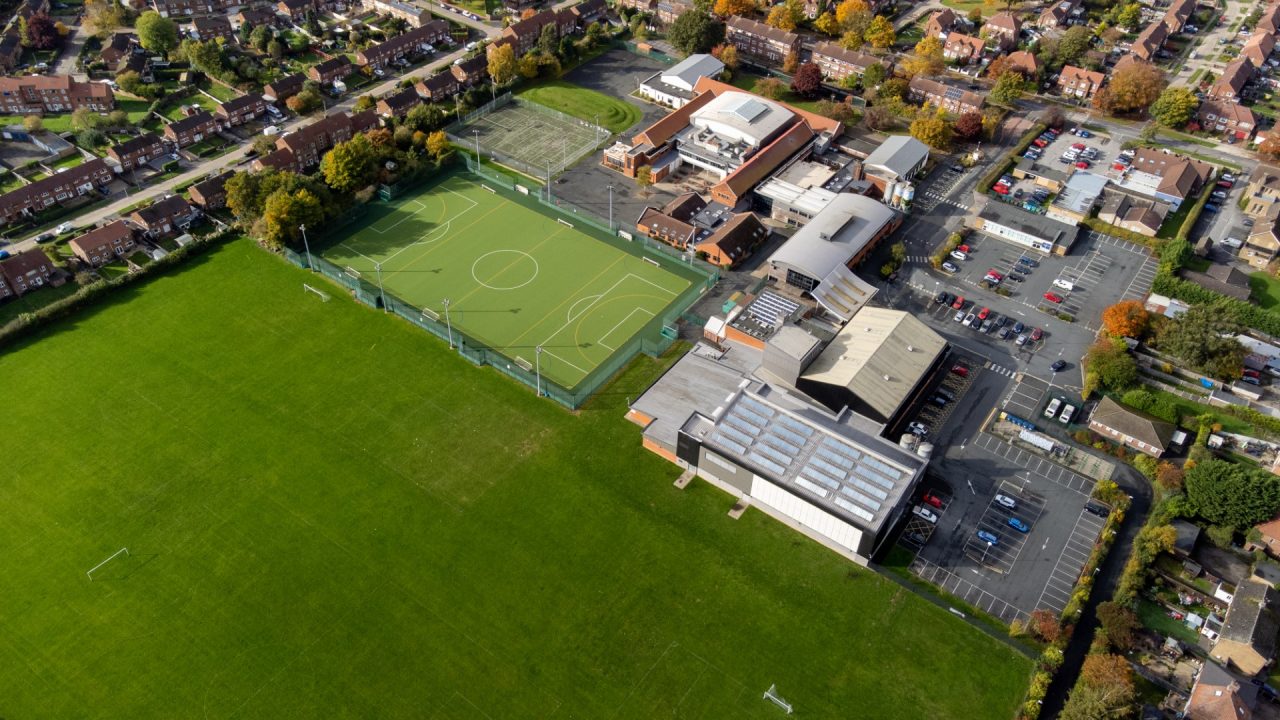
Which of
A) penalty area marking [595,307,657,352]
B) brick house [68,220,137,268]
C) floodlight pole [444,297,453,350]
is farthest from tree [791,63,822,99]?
brick house [68,220,137,268]

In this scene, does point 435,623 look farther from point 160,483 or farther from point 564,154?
point 564,154

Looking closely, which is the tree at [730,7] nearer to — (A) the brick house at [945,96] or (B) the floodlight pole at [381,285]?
(A) the brick house at [945,96]

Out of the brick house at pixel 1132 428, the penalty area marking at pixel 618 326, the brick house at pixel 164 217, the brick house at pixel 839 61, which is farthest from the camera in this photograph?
the brick house at pixel 839 61

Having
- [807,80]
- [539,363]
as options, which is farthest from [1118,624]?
[807,80]

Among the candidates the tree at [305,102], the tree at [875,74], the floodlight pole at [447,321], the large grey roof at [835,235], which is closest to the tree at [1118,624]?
the large grey roof at [835,235]

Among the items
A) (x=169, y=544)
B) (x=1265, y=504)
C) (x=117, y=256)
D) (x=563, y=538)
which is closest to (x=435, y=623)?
(x=563, y=538)

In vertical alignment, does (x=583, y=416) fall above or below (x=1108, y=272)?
below

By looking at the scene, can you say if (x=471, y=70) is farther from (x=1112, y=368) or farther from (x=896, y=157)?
(x=1112, y=368)
